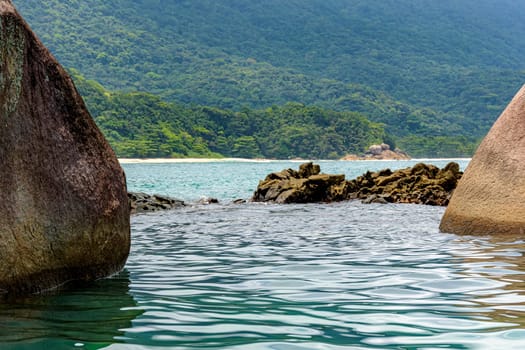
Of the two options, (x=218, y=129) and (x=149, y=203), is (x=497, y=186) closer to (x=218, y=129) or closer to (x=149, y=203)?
(x=149, y=203)

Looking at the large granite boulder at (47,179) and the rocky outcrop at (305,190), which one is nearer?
the large granite boulder at (47,179)

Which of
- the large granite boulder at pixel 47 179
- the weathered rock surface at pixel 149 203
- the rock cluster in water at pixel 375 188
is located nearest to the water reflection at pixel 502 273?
the large granite boulder at pixel 47 179

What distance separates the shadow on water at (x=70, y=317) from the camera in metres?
4.68

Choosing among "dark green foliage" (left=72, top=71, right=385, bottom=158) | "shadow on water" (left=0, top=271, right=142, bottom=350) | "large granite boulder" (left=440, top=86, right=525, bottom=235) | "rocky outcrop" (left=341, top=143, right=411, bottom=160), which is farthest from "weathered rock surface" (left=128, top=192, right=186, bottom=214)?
"rocky outcrop" (left=341, top=143, right=411, bottom=160)

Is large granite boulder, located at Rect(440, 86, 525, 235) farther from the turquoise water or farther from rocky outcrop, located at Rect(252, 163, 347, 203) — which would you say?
rocky outcrop, located at Rect(252, 163, 347, 203)

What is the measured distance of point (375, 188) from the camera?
25109 millimetres

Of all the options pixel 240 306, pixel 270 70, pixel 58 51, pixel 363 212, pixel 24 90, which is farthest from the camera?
pixel 270 70

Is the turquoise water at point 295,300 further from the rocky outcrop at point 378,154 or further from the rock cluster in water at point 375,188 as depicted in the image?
the rocky outcrop at point 378,154

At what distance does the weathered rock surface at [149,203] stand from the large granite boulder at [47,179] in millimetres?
12598

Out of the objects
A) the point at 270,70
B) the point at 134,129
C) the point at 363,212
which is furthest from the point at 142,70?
the point at 363,212

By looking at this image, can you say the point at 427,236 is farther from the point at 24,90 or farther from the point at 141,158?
the point at 141,158

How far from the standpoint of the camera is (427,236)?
11250 mm

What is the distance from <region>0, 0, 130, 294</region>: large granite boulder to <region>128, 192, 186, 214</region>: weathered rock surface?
12598 millimetres

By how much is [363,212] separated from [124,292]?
1214 centimetres
